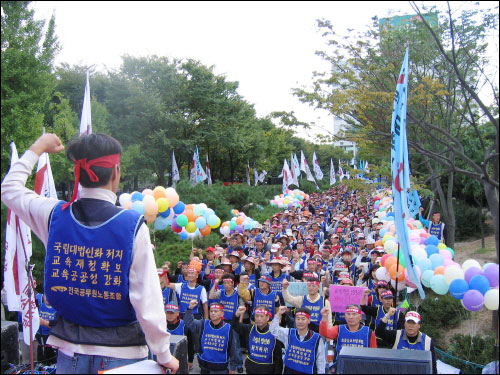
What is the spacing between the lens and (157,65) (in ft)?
82.4

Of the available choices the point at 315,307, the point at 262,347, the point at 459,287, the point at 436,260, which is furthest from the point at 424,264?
the point at 262,347

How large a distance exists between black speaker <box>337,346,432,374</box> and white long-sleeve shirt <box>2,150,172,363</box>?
97 cm

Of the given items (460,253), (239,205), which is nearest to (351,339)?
(460,253)

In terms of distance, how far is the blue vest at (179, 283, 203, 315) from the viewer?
800 cm

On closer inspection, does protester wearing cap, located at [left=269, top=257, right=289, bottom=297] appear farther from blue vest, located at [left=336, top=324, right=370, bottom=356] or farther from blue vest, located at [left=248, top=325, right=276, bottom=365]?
blue vest, located at [left=336, top=324, right=370, bottom=356]

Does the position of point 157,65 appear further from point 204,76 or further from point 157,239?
point 157,239

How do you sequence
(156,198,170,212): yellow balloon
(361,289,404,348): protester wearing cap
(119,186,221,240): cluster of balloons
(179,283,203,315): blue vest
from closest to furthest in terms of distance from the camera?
(361,289,404,348): protester wearing cap → (179,283,203,315): blue vest → (119,186,221,240): cluster of balloons → (156,198,170,212): yellow balloon

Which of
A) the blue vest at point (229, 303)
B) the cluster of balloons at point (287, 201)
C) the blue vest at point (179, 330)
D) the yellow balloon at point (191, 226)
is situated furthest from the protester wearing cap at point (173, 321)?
the cluster of balloons at point (287, 201)

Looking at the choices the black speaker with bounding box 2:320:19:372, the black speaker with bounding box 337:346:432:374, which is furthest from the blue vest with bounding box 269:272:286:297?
the black speaker with bounding box 337:346:432:374

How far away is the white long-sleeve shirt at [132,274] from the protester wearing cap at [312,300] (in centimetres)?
516

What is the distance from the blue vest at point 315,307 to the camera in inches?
280

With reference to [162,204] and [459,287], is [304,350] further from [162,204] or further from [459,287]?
[162,204]

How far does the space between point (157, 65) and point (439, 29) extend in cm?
1798

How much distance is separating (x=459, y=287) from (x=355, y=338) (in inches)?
57.2
